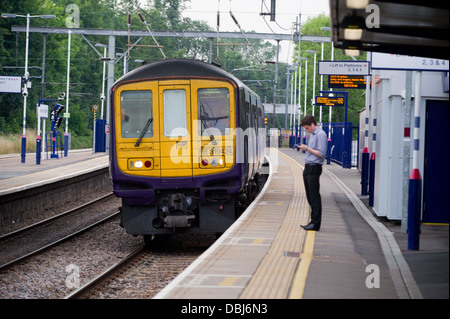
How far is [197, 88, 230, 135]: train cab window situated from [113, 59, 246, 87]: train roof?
29 cm

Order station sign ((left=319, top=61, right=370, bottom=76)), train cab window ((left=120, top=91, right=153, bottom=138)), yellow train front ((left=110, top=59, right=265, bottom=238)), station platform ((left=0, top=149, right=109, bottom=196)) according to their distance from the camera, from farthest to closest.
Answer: station sign ((left=319, top=61, right=370, bottom=76)), station platform ((left=0, top=149, right=109, bottom=196)), train cab window ((left=120, top=91, right=153, bottom=138)), yellow train front ((left=110, top=59, right=265, bottom=238))

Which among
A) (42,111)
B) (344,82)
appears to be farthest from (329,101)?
(42,111)

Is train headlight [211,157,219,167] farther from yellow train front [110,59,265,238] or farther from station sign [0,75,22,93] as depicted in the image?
station sign [0,75,22,93]

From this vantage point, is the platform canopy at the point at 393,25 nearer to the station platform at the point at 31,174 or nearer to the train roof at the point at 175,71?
the train roof at the point at 175,71

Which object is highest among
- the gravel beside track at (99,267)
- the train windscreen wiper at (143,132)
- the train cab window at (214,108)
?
the train cab window at (214,108)

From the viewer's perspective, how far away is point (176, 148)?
13.2 m

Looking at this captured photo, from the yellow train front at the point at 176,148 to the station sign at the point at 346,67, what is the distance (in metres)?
8.40

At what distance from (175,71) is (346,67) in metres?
9.63

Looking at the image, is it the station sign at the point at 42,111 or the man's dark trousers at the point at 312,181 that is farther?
the station sign at the point at 42,111

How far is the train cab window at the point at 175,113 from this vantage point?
13.2m

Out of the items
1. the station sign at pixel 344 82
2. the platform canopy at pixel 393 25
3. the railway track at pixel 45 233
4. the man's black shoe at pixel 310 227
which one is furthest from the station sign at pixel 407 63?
the station sign at pixel 344 82

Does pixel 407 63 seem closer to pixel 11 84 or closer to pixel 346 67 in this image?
pixel 346 67

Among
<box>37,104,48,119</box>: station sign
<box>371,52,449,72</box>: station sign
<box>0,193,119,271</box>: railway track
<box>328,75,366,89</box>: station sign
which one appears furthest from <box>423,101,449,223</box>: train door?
<box>37,104,48,119</box>: station sign

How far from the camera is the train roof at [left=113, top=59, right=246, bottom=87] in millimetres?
13367
